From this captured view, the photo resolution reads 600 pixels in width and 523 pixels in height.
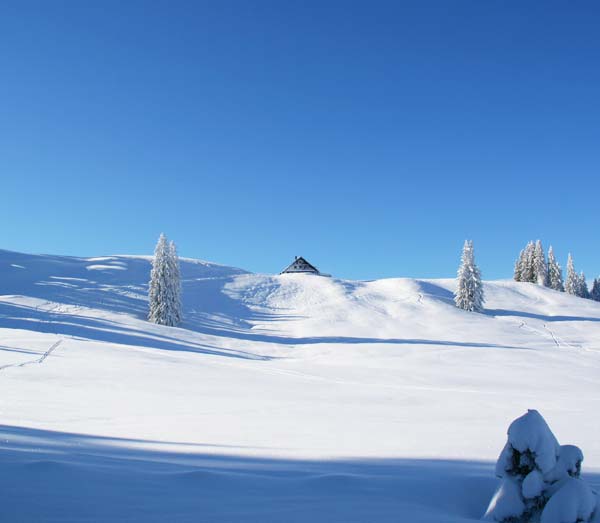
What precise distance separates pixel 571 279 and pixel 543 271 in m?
8.76

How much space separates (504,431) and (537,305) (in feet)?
189

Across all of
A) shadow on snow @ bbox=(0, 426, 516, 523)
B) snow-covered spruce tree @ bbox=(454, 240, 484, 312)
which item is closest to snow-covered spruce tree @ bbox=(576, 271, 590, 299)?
snow-covered spruce tree @ bbox=(454, 240, 484, 312)

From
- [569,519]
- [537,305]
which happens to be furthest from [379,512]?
[537,305]

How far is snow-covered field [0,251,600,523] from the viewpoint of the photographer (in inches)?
179

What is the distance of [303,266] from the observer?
288 ft

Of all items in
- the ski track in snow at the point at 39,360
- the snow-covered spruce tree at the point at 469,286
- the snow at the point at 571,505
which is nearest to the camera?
the snow at the point at 571,505

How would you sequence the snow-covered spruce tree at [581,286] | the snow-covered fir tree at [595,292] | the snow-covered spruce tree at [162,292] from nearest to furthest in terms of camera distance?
the snow-covered spruce tree at [162,292]
the snow-covered spruce tree at [581,286]
the snow-covered fir tree at [595,292]

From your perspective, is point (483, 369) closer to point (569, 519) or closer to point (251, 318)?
point (569, 519)

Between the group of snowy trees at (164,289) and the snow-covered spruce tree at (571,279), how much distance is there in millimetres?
73862

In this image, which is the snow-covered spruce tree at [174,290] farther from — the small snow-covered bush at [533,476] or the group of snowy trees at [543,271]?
the group of snowy trees at [543,271]

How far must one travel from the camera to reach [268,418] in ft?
36.4

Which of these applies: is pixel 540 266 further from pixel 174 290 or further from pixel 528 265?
pixel 174 290

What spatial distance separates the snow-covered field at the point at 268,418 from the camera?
4551 millimetres

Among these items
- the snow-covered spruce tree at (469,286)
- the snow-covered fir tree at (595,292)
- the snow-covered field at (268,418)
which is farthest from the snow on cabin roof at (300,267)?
the snow-covered fir tree at (595,292)
